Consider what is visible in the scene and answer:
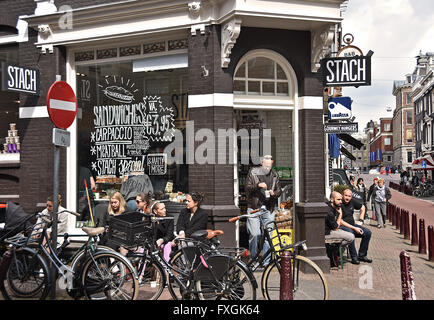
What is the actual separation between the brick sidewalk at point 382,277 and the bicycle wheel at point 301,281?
94cm

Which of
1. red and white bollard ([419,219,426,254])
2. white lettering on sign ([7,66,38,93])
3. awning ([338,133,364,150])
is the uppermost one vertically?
white lettering on sign ([7,66,38,93])

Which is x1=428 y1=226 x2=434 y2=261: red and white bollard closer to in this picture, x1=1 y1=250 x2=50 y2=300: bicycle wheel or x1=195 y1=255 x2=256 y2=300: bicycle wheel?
x1=195 y1=255 x2=256 y2=300: bicycle wheel

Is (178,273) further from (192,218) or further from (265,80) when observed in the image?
(265,80)

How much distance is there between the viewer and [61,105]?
5902 millimetres

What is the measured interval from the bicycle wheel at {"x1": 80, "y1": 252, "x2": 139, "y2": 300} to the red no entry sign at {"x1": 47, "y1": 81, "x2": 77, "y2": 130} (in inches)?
73.2

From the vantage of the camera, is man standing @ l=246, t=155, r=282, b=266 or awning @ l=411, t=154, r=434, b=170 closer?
man standing @ l=246, t=155, r=282, b=266

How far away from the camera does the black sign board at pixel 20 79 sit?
858cm

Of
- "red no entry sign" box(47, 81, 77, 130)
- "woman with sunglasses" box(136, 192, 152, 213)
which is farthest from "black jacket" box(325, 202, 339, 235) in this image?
"red no entry sign" box(47, 81, 77, 130)

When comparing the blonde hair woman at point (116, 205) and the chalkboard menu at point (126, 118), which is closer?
the blonde hair woman at point (116, 205)

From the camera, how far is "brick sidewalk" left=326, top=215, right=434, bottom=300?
659cm

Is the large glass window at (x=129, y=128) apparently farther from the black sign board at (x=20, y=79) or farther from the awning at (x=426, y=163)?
the awning at (x=426, y=163)

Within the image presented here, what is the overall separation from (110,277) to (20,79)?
5.18 metres

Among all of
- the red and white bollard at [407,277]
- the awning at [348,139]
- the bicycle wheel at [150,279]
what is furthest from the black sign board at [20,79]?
the awning at [348,139]

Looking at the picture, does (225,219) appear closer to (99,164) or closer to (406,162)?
(99,164)
